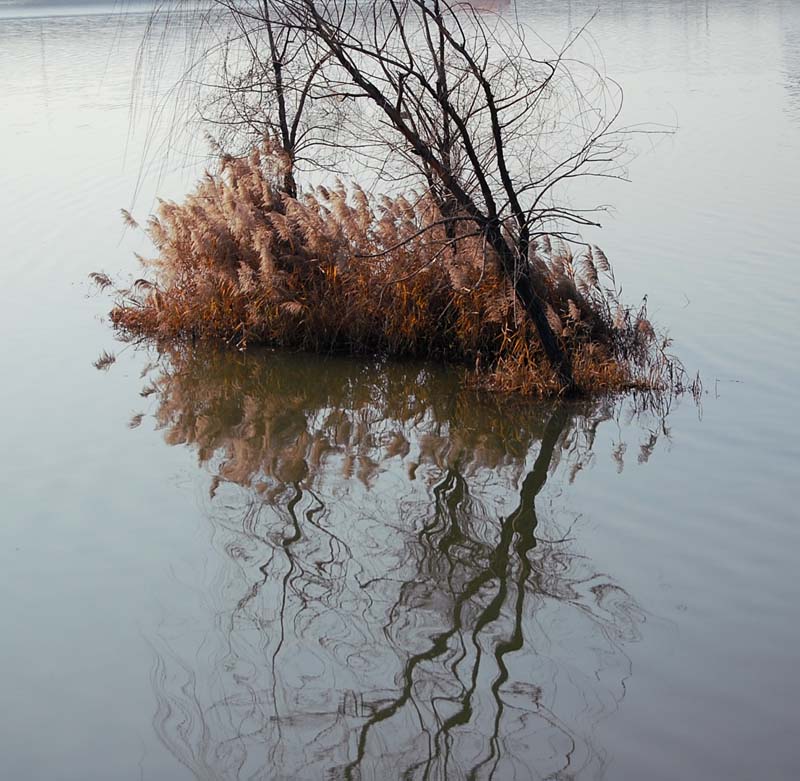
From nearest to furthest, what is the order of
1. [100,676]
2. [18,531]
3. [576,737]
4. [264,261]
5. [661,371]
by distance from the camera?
1. [576,737]
2. [100,676]
3. [18,531]
4. [661,371]
5. [264,261]

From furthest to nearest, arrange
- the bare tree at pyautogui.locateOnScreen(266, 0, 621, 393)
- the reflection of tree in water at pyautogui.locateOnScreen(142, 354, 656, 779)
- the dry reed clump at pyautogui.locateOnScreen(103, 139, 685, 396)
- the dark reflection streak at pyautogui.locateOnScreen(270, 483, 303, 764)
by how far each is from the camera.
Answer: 1. the dry reed clump at pyautogui.locateOnScreen(103, 139, 685, 396)
2. the bare tree at pyautogui.locateOnScreen(266, 0, 621, 393)
3. the dark reflection streak at pyautogui.locateOnScreen(270, 483, 303, 764)
4. the reflection of tree in water at pyautogui.locateOnScreen(142, 354, 656, 779)

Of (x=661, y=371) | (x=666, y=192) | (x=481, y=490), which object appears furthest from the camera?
(x=666, y=192)

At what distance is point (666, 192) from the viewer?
1226 centimetres

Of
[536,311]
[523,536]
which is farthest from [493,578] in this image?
[536,311]

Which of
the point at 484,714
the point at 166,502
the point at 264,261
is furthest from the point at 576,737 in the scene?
the point at 264,261

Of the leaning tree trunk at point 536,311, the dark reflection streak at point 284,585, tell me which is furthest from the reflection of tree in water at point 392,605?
the leaning tree trunk at point 536,311

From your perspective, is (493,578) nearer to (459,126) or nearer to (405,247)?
Answer: (459,126)

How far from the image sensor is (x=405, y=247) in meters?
7.88

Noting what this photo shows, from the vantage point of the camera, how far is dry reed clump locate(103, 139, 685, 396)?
24.4 ft

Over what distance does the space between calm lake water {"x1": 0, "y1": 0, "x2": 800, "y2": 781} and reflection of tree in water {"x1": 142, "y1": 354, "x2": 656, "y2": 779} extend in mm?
14

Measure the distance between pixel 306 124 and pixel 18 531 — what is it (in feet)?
14.3

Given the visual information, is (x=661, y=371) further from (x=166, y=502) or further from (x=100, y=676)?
(x=100, y=676)

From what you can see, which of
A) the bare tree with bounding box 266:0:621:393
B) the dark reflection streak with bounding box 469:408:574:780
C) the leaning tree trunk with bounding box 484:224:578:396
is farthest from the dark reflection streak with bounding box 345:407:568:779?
the bare tree with bounding box 266:0:621:393

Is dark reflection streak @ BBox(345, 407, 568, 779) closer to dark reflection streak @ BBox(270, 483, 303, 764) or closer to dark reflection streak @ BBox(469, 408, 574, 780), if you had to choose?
dark reflection streak @ BBox(469, 408, 574, 780)
